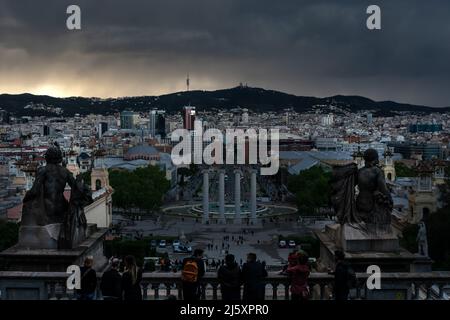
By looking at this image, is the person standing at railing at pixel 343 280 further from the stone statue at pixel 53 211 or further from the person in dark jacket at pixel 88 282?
the stone statue at pixel 53 211

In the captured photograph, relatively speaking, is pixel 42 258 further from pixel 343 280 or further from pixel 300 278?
pixel 343 280

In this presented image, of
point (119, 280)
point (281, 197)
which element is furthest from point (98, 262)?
point (281, 197)

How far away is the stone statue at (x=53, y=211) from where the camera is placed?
412 inches

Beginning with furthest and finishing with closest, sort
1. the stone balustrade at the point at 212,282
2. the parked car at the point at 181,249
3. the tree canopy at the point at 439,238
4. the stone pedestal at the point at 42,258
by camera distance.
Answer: the parked car at the point at 181,249
the tree canopy at the point at 439,238
the stone pedestal at the point at 42,258
the stone balustrade at the point at 212,282

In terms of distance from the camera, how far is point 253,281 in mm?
9516

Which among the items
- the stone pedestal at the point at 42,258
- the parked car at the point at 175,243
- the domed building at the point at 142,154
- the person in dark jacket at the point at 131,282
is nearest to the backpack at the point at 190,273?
the person in dark jacket at the point at 131,282

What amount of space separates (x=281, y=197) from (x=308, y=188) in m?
18.4

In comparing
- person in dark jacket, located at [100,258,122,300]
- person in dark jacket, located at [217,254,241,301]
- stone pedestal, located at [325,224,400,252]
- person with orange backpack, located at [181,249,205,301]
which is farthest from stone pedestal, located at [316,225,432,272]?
person in dark jacket, located at [100,258,122,300]

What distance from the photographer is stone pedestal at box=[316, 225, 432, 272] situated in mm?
10258

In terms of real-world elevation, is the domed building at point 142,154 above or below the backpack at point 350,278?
below

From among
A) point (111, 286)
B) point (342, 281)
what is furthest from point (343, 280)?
point (111, 286)

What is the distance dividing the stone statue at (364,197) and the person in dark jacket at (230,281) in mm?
2197

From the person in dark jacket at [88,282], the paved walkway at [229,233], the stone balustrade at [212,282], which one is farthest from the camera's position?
the paved walkway at [229,233]

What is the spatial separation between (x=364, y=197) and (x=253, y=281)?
2.54m
